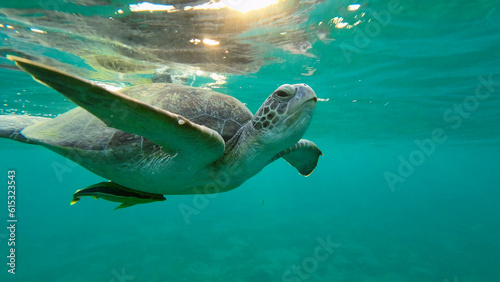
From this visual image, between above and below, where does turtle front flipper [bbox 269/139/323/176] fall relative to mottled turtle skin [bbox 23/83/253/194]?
above

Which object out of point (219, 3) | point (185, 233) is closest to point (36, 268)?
point (185, 233)

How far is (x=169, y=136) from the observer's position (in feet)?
7.06

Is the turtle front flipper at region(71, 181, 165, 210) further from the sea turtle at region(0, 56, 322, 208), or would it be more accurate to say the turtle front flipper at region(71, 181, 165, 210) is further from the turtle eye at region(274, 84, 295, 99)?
the turtle eye at region(274, 84, 295, 99)

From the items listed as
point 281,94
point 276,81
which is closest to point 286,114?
point 281,94

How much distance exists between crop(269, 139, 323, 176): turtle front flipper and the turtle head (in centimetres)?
96

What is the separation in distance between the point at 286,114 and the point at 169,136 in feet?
3.56

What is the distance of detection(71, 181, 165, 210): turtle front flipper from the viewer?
296 centimetres

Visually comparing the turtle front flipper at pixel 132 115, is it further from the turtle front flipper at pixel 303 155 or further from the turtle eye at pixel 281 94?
the turtle front flipper at pixel 303 155

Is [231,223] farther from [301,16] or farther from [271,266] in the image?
[301,16]

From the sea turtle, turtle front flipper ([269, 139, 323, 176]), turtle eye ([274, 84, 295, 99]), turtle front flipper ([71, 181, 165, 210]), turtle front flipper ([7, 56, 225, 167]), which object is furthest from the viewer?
turtle front flipper ([269, 139, 323, 176])

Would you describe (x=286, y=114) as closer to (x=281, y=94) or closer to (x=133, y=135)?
(x=281, y=94)

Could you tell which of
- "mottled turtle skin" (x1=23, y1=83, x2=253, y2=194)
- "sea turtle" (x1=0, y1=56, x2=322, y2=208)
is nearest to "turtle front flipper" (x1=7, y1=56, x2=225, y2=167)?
"sea turtle" (x1=0, y1=56, x2=322, y2=208)

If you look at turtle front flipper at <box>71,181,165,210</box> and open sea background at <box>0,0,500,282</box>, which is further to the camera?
open sea background at <box>0,0,500,282</box>

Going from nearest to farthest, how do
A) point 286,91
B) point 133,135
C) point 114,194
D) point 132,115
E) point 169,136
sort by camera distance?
point 132,115 < point 169,136 < point 286,91 < point 133,135 < point 114,194
